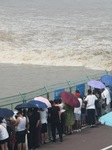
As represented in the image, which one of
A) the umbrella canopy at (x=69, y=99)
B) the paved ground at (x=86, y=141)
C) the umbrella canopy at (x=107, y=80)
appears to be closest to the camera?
the paved ground at (x=86, y=141)

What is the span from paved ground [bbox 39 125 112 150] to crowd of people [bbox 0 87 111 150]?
0.78 ft

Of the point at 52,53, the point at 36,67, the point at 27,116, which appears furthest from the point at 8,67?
the point at 27,116

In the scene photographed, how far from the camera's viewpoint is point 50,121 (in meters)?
15.1

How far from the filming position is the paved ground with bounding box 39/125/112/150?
14.5m

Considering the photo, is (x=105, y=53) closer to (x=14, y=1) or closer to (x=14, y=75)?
(x=14, y=75)

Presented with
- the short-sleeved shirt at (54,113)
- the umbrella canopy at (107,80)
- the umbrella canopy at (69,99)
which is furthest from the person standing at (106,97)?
the short-sleeved shirt at (54,113)

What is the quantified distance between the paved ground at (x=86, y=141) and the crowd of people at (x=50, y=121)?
0.24 metres

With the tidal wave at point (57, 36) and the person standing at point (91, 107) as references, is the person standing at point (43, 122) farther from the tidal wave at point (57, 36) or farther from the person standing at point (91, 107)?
the tidal wave at point (57, 36)

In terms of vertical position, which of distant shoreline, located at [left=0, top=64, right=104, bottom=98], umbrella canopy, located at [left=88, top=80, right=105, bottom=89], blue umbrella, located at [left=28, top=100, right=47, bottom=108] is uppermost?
distant shoreline, located at [left=0, top=64, right=104, bottom=98]

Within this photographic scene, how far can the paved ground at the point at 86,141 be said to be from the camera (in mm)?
14516

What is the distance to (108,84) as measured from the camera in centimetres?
1805

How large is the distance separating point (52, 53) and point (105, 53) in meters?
4.35

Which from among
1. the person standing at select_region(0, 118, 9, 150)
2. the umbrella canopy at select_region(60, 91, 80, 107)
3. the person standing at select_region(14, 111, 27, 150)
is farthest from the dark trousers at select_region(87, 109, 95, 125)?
the person standing at select_region(0, 118, 9, 150)

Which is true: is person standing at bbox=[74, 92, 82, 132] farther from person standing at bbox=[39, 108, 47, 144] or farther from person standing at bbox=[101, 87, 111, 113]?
person standing at bbox=[39, 108, 47, 144]
